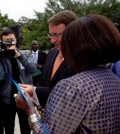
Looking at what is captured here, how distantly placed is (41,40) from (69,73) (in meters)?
26.3

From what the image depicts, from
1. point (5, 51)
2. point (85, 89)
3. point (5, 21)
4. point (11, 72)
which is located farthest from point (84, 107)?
point (5, 21)

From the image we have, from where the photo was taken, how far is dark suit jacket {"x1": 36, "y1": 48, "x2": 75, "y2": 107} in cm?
283

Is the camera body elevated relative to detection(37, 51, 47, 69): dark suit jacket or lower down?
elevated

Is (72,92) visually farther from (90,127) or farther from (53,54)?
(53,54)

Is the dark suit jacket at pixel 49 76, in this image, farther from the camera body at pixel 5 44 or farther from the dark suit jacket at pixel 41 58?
the dark suit jacket at pixel 41 58

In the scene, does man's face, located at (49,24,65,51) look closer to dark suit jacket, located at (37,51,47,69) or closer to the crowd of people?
the crowd of people

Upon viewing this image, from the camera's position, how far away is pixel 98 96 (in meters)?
1.71

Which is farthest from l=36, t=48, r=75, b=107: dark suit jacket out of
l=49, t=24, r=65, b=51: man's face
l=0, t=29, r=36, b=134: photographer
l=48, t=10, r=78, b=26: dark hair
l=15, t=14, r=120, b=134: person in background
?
l=15, t=14, r=120, b=134: person in background

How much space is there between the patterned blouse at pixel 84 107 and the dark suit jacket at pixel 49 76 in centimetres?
104

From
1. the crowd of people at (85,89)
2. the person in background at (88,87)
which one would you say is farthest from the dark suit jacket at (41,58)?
the person in background at (88,87)

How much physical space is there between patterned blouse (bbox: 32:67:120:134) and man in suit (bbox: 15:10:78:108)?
1041 mm

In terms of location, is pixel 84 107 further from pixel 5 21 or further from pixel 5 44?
pixel 5 21

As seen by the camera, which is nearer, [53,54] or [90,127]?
[90,127]

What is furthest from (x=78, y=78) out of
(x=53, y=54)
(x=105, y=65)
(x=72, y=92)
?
(x=53, y=54)
